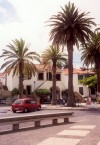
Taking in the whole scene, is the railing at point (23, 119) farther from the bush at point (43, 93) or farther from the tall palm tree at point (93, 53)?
the bush at point (43, 93)

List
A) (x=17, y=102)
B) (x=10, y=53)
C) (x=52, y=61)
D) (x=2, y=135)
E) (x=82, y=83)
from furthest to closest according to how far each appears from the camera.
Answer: (x=82, y=83) → (x=52, y=61) → (x=10, y=53) → (x=17, y=102) → (x=2, y=135)

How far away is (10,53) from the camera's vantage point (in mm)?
55188

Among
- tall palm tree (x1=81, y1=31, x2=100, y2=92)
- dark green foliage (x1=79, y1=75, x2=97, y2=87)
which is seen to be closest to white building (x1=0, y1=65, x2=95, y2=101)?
dark green foliage (x1=79, y1=75, x2=97, y2=87)

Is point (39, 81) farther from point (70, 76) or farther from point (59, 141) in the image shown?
point (59, 141)

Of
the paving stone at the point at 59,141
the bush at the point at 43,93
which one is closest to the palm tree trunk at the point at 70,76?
the bush at the point at 43,93

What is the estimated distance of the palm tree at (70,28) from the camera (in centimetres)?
4891

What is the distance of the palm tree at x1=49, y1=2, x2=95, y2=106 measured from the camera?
48.9 m

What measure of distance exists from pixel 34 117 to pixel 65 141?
4.74 m

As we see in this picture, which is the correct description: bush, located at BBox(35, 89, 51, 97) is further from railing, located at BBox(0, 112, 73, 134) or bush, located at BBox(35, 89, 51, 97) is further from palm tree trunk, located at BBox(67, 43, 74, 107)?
railing, located at BBox(0, 112, 73, 134)

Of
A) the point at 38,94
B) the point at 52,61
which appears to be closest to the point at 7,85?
the point at 38,94

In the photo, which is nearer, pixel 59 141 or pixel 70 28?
pixel 59 141

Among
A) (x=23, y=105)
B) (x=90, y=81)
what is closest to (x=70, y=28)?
(x=23, y=105)

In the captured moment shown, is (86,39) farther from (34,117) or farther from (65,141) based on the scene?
(65,141)

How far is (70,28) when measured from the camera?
49156mm
